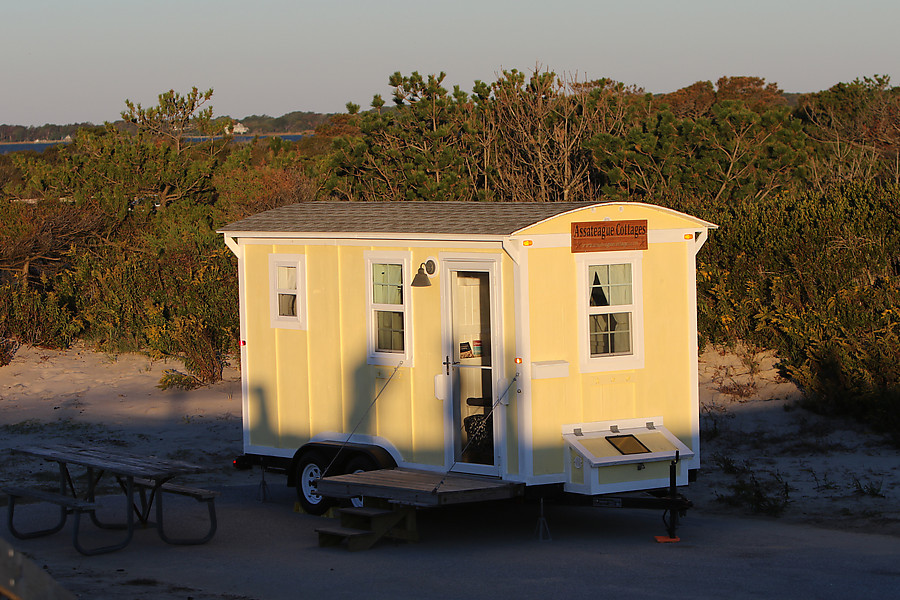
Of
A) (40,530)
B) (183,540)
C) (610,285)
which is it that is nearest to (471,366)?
(610,285)

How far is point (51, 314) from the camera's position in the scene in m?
18.5

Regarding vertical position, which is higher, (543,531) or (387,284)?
(387,284)

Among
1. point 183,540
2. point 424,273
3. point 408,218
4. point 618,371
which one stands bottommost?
point 183,540

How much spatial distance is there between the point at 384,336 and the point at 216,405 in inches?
244

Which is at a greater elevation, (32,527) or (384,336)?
(384,336)

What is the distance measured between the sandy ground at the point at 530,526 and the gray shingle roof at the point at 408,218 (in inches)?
99.4

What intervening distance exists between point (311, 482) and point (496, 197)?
14673 mm

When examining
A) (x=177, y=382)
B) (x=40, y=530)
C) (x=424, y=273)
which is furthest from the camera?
(x=177, y=382)

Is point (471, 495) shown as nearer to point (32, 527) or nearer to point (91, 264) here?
point (32, 527)

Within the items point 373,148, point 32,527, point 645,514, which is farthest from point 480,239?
point 373,148

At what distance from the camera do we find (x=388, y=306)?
997cm

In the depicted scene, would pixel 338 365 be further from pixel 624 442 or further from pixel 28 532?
pixel 28 532

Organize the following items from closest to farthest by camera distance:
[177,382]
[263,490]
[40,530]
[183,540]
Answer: [183,540], [40,530], [263,490], [177,382]

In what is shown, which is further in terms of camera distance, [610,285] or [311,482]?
[311,482]
